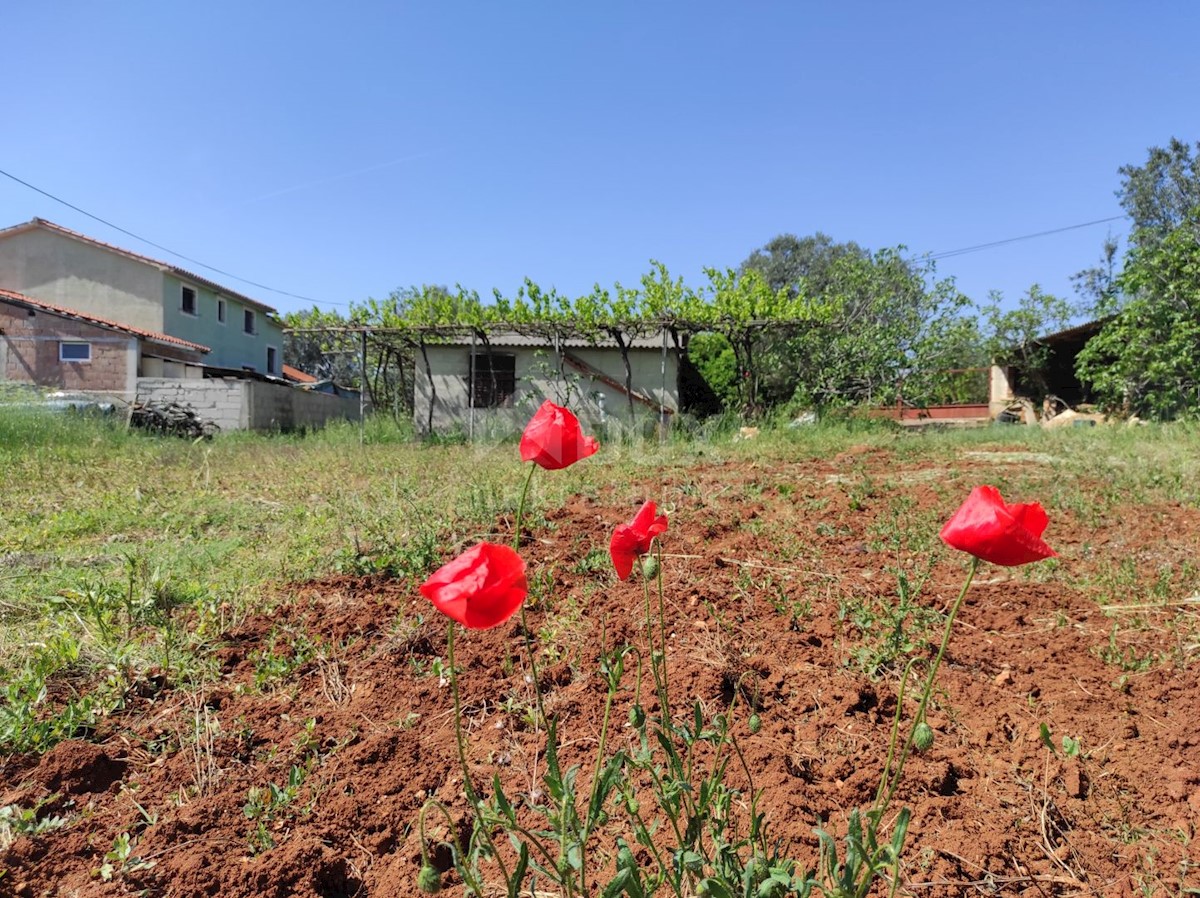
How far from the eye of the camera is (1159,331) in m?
9.26

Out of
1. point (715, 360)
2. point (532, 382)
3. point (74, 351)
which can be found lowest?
point (532, 382)

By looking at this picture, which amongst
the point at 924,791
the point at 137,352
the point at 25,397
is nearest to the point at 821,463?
the point at 924,791

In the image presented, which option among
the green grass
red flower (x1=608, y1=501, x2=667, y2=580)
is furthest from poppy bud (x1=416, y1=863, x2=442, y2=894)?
the green grass

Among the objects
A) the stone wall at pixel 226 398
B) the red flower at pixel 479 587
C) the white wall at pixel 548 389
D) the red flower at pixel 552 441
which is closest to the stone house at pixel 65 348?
the stone wall at pixel 226 398

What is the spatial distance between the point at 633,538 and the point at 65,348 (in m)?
18.0

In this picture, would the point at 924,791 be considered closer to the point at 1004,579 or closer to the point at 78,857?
the point at 1004,579

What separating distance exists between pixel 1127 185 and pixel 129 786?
28.2 m

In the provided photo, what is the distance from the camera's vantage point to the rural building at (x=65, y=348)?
13766 mm

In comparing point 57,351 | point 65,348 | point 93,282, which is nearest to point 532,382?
point 65,348

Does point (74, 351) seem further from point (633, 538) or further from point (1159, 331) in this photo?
point (1159, 331)

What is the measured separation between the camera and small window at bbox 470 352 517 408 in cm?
1182

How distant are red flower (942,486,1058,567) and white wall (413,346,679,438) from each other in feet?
32.5

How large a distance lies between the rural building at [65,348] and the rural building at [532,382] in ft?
23.9

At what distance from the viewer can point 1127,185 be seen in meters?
20.4
